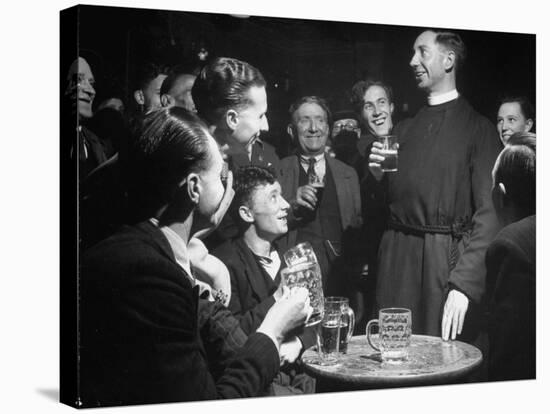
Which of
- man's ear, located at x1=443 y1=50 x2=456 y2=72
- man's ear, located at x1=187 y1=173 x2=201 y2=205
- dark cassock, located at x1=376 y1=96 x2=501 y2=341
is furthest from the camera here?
man's ear, located at x1=443 y1=50 x2=456 y2=72

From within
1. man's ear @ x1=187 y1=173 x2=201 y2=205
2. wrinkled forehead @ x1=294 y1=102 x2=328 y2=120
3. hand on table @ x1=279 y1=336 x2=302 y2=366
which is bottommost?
hand on table @ x1=279 y1=336 x2=302 y2=366

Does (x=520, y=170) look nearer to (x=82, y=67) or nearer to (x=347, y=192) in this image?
(x=347, y=192)

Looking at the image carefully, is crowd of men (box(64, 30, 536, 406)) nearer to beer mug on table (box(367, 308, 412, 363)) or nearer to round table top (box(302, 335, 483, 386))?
round table top (box(302, 335, 483, 386))

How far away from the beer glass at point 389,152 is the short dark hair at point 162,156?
0.96 metres

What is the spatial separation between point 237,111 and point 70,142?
78 centimetres

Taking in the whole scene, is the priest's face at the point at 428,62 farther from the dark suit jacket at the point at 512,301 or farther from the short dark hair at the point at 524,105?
the dark suit jacket at the point at 512,301

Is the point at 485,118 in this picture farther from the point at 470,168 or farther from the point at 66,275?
the point at 66,275

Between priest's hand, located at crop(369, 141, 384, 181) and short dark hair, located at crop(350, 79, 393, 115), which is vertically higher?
short dark hair, located at crop(350, 79, 393, 115)

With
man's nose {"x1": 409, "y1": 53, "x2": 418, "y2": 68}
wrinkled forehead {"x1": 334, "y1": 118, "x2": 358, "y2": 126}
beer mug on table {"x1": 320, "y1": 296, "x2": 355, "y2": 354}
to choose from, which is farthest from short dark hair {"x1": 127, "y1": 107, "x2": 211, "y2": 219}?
man's nose {"x1": 409, "y1": 53, "x2": 418, "y2": 68}

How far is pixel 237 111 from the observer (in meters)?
5.82

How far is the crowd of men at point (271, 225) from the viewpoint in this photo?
5465mm

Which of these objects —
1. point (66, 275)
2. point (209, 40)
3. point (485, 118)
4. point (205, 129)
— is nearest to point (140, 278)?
point (66, 275)

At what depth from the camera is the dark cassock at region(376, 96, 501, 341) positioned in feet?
20.4

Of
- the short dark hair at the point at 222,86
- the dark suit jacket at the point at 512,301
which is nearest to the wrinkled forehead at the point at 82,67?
the short dark hair at the point at 222,86
